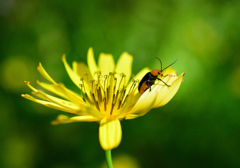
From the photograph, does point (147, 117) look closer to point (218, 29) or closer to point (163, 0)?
point (218, 29)

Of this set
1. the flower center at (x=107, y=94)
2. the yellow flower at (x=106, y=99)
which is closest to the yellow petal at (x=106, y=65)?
the yellow flower at (x=106, y=99)

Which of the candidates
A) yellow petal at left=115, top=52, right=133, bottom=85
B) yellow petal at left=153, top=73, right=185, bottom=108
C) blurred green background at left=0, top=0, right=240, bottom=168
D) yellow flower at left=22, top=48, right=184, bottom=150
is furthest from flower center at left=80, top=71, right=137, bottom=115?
blurred green background at left=0, top=0, right=240, bottom=168

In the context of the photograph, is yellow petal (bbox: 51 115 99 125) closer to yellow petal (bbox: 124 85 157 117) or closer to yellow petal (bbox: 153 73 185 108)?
yellow petal (bbox: 124 85 157 117)

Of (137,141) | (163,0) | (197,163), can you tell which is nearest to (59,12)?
(163,0)

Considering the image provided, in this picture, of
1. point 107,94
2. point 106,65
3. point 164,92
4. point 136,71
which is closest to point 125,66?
point 106,65

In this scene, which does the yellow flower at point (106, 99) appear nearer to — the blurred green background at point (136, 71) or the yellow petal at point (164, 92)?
the yellow petal at point (164, 92)

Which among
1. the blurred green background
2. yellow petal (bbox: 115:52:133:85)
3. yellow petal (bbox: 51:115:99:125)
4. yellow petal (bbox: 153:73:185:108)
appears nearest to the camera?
yellow petal (bbox: 51:115:99:125)
